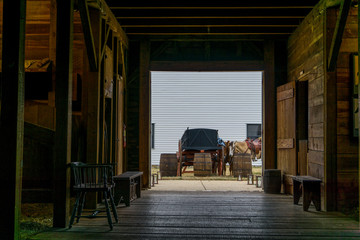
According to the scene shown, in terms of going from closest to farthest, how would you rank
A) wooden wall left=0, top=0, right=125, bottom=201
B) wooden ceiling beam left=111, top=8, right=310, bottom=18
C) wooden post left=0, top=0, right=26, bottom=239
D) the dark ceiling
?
wooden post left=0, top=0, right=26, bottom=239 < wooden wall left=0, top=0, right=125, bottom=201 < the dark ceiling < wooden ceiling beam left=111, top=8, right=310, bottom=18

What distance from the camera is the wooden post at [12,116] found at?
362cm

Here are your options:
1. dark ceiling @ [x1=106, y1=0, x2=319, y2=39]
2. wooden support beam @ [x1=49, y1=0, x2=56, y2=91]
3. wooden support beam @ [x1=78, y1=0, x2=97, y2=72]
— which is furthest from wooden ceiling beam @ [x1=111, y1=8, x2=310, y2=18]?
wooden support beam @ [x1=78, y1=0, x2=97, y2=72]

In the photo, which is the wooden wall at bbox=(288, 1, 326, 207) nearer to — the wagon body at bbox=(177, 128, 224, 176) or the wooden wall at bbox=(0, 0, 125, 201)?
the wooden wall at bbox=(0, 0, 125, 201)

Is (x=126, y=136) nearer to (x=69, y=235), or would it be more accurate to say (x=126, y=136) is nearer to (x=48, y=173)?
(x=48, y=173)

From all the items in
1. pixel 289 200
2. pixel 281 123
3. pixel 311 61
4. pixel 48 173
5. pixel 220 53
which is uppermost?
pixel 220 53

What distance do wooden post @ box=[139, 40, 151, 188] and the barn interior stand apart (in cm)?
2

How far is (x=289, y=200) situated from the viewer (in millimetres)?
7277

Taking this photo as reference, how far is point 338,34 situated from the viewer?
225 inches

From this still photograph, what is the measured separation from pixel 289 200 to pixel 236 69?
352 centimetres

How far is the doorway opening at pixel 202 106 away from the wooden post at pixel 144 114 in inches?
330

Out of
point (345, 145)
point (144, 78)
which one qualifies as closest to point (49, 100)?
point (144, 78)

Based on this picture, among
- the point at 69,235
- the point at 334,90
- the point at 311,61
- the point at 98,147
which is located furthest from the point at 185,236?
the point at 311,61

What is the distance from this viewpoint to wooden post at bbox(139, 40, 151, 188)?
9.15 m

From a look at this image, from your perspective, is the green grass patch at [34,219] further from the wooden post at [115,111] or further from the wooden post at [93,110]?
the wooden post at [115,111]
